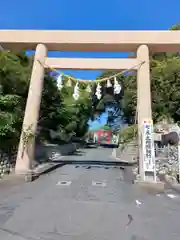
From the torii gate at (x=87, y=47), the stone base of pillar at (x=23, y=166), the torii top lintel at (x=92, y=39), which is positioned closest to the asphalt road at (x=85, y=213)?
the stone base of pillar at (x=23, y=166)

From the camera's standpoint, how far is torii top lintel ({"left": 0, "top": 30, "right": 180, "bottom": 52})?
10.7m

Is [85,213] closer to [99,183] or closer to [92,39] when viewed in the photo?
[99,183]

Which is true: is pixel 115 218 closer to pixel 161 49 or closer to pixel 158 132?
pixel 161 49

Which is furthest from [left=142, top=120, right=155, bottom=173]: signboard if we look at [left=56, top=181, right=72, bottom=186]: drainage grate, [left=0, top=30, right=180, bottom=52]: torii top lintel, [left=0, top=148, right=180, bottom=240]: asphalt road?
[left=0, top=30, right=180, bottom=52]: torii top lintel

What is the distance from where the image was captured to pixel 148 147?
9.23 m

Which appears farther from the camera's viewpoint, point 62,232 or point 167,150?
point 167,150

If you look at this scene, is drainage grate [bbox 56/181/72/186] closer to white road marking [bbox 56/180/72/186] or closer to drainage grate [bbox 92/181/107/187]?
white road marking [bbox 56/180/72/186]

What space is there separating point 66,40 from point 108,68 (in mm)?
1950

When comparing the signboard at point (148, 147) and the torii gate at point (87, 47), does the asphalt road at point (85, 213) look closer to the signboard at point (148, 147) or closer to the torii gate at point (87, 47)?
the signboard at point (148, 147)

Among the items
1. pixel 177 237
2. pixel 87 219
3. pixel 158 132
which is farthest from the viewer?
pixel 158 132

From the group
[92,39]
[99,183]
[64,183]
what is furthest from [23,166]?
[92,39]

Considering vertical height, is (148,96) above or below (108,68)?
below

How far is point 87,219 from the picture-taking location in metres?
5.18

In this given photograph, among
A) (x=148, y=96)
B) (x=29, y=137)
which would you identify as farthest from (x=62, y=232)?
(x=148, y=96)
